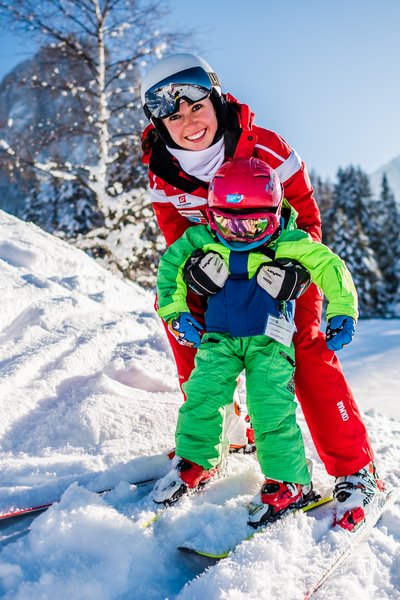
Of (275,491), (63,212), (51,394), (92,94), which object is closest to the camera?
(275,491)

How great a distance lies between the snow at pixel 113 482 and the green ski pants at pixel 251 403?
19cm

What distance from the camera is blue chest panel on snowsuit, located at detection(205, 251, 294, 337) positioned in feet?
6.97

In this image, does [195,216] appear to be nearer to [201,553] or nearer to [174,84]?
[174,84]

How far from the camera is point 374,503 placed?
190 centimetres

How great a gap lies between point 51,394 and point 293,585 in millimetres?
1776

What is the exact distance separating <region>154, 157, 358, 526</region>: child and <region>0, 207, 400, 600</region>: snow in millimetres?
162

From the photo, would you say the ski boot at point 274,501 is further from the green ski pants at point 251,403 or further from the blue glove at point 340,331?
the blue glove at point 340,331

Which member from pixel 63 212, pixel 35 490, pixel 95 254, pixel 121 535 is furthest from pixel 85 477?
pixel 63 212

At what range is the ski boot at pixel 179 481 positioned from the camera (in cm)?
186

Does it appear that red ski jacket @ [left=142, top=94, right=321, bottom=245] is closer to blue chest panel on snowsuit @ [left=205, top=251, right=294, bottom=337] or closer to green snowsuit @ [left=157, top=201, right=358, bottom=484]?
green snowsuit @ [left=157, top=201, right=358, bottom=484]

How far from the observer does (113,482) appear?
78.2 inches

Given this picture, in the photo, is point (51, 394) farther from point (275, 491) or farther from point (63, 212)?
point (63, 212)

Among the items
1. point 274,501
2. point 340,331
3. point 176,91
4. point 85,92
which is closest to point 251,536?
point 274,501

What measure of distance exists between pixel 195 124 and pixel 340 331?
4.24 feet
